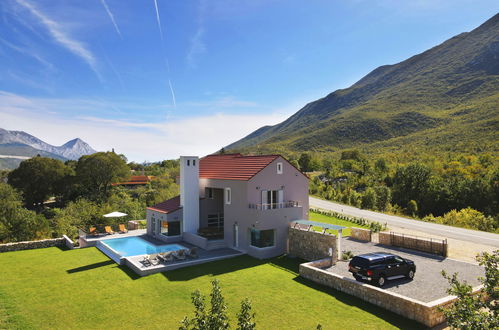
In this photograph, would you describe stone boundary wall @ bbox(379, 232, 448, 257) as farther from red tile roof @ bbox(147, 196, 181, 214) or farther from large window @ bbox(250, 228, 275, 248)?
red tile roof @ bbox(147, 196, 181, 214)

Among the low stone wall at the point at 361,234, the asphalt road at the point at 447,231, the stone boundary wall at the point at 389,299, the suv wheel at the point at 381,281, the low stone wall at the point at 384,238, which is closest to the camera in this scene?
the stone boundary wall at the point at 389,299

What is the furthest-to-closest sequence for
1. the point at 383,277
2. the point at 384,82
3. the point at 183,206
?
the point at 384,82, the point at 183,206, the point at 383,277

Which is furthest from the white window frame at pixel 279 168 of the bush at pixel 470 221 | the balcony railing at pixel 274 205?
the bush at pixel 470 221

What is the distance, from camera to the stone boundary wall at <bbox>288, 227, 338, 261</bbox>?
63.5 ft

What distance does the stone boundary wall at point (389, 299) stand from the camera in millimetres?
11945

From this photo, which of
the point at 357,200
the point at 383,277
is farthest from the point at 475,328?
the point at 357,200

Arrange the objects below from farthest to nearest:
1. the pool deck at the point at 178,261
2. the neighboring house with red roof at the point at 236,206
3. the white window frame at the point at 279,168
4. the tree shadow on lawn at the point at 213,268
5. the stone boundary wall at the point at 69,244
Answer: the stone boundary wall at the point at 69,244, the white window frame at the point at 279,168, the neighboring house with red roof at the point at 236,206, the pool deck at the point at 178,261, the tree shadow on lawn at the point at 213,268

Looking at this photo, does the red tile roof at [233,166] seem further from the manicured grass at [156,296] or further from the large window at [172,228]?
the manicured grass at [156,296]

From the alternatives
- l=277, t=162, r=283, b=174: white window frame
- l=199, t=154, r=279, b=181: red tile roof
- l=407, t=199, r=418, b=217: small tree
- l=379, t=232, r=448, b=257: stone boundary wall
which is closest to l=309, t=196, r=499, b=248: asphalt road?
l=379, t=232, r=448, b=257: stone boundary wall

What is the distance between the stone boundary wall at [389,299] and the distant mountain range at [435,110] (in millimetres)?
61724

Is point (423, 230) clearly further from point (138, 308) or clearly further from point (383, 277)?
point (138, 308)

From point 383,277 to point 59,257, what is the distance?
21.3 meters

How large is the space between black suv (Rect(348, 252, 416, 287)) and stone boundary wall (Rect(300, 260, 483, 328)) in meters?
0.86

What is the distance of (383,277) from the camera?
51.2 feet
